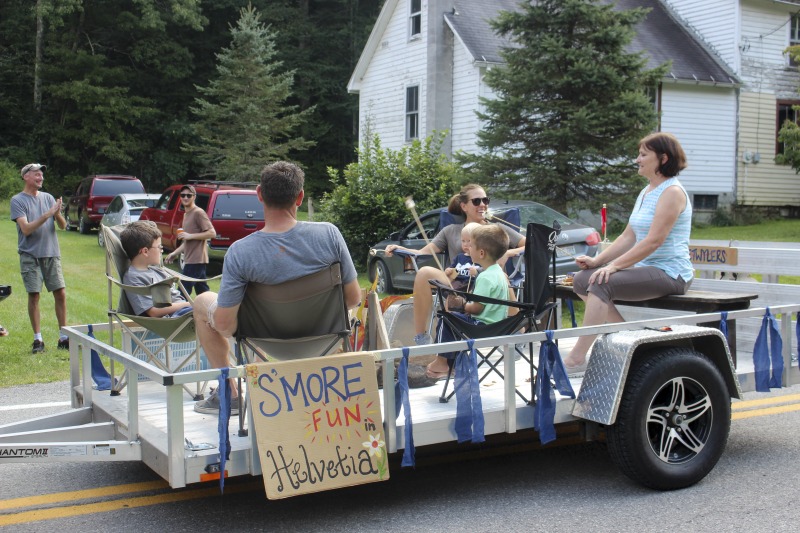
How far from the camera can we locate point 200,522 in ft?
14.9

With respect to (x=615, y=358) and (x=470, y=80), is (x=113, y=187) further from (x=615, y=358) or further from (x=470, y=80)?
(x=615, y=358)

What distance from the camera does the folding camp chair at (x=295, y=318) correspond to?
178 inches

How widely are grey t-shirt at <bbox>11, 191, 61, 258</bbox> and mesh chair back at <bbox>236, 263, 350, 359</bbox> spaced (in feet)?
18.1

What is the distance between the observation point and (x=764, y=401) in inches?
282

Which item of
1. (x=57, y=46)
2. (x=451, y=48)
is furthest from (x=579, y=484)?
(x=57, y=46)

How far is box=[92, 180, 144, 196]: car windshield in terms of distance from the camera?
2897 centimetres

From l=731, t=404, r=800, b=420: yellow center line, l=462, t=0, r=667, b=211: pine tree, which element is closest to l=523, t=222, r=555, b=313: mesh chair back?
l=731, t=404, r=800, b=420: yellow center line

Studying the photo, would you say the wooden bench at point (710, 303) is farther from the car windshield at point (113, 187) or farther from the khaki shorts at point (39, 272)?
the car windshield at point (113, 187)

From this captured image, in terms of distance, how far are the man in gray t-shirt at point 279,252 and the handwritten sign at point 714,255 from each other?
3813 millimetres

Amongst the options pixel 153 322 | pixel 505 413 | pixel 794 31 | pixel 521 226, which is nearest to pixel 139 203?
pixel 521 226

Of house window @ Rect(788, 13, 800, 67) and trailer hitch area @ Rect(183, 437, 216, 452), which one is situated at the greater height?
house window @ Rect(788, 13, 800, 67)

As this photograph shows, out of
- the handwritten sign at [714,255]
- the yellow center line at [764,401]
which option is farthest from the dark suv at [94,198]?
the yellow center line at [764,401]

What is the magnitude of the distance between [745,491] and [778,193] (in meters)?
28.2

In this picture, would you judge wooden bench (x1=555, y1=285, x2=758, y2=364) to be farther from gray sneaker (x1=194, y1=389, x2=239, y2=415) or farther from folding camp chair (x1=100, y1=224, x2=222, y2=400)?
folding camp chair (x1=100, y1=224, x2=222, y2=400)
